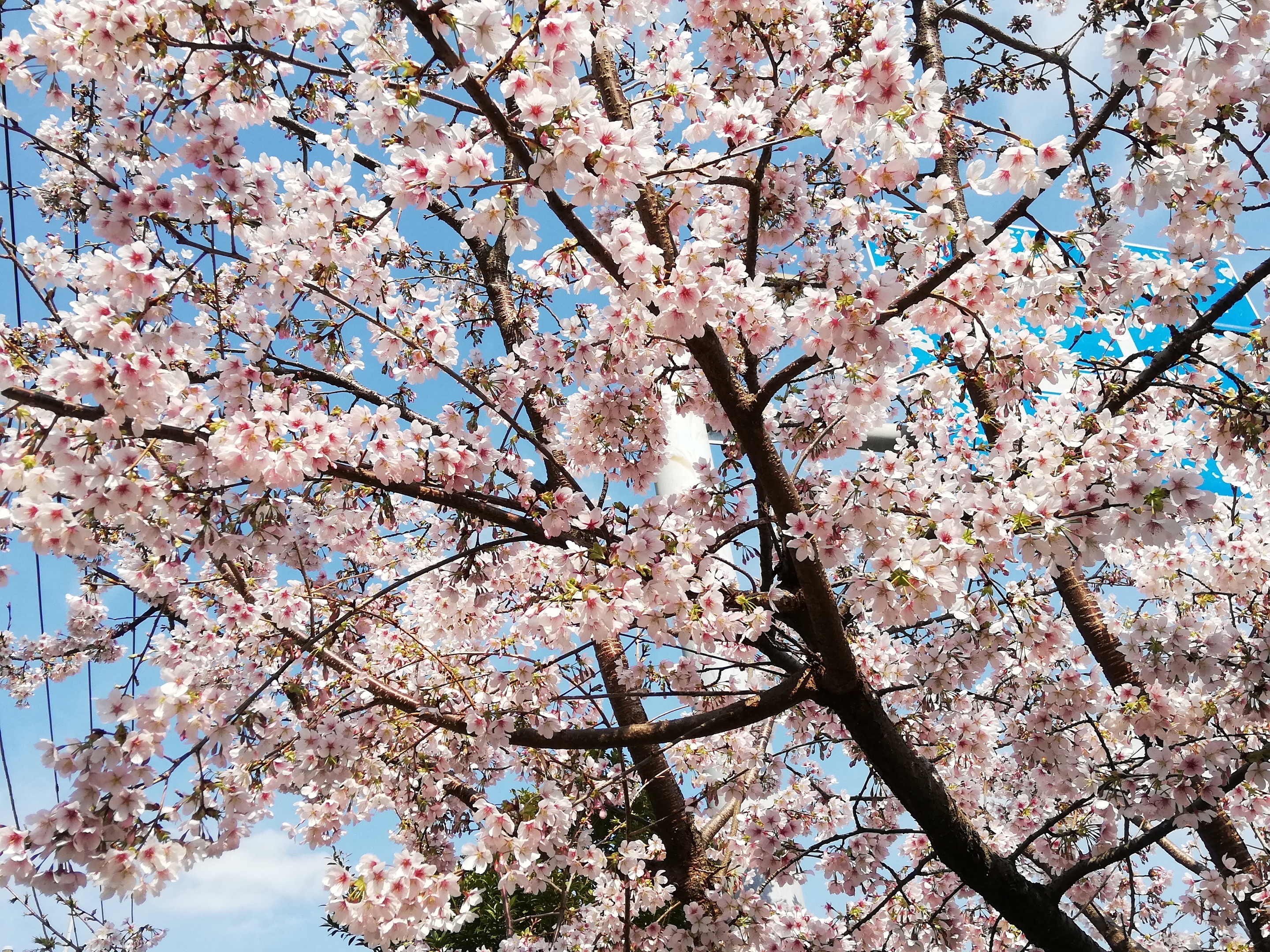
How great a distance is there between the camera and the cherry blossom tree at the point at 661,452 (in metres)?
2.68

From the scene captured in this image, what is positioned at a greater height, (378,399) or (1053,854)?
(378,399)

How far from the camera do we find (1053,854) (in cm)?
479

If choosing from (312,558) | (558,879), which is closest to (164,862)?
(312,558)

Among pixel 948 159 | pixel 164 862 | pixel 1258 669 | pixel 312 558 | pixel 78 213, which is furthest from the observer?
pixel 948 159

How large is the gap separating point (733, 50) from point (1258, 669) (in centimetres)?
347

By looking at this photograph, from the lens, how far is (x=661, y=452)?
3924mm

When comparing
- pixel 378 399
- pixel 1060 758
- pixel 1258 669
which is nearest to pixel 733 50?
pixel 378 399

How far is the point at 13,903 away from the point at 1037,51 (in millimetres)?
8606

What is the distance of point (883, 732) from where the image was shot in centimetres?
376

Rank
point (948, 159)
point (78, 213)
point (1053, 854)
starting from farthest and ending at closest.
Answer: point (948, 159) < point (1053, 854) < point (78, 213)

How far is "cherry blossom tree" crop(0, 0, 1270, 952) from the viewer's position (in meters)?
2.68

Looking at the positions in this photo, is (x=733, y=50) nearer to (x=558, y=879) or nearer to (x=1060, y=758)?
(x=1060, y=758)

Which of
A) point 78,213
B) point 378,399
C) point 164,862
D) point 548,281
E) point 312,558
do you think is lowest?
point 164,862

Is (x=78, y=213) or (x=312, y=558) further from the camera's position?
(x=312, y=558)
